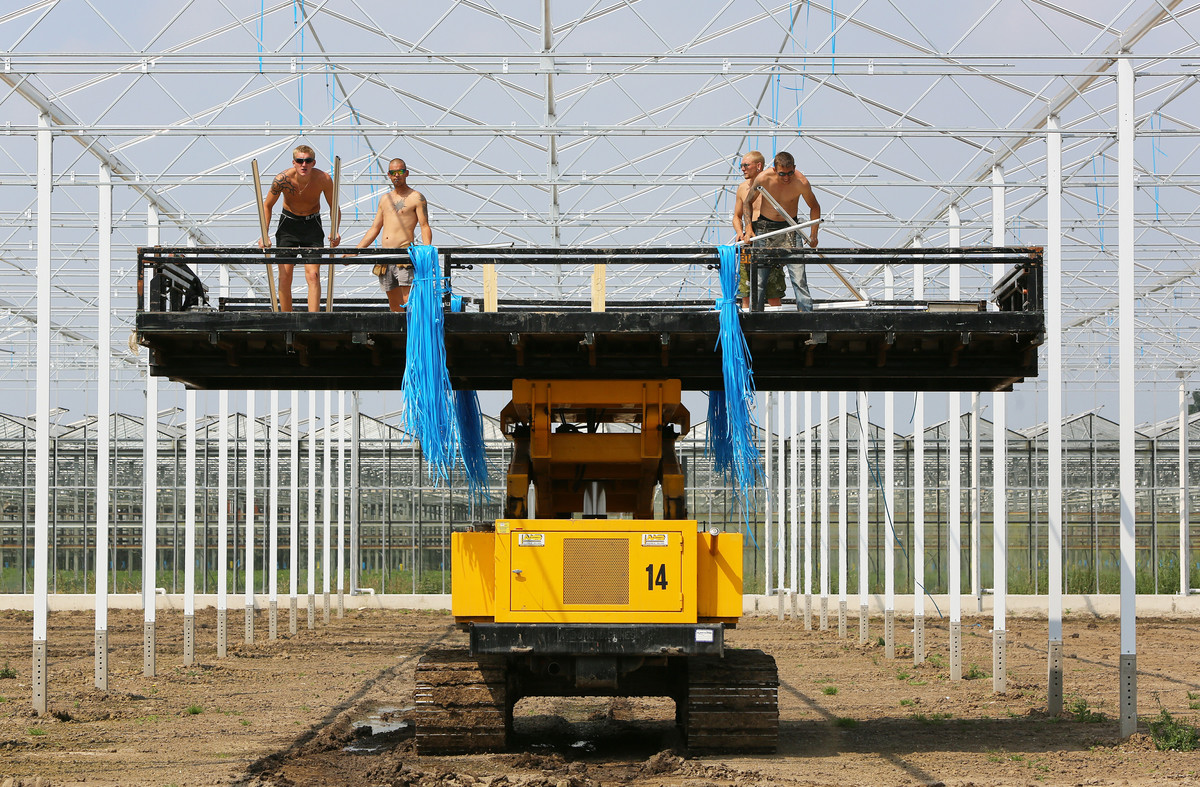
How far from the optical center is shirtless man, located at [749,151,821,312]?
12344 mm

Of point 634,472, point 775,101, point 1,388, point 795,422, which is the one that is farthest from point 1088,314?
point 1,388

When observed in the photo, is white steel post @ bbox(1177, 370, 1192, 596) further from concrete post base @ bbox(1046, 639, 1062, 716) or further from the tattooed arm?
the tattooed arm

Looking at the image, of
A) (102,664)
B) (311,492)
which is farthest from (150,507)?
(311,492)

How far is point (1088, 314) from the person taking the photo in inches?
1294

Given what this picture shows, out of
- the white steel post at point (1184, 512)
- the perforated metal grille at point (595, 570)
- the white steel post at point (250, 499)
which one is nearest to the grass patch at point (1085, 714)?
the perforated metal grille at point (595, 570)

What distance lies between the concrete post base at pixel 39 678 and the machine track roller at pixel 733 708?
6.91 meters

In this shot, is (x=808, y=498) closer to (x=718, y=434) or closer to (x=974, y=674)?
(x=974, y=674)

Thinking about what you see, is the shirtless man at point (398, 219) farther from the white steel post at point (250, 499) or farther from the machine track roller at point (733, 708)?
the white steel post at point (250, 499)

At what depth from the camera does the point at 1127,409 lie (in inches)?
512

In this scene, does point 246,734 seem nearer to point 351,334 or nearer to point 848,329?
point 351,334

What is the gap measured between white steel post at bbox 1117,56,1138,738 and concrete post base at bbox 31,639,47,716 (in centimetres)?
1071

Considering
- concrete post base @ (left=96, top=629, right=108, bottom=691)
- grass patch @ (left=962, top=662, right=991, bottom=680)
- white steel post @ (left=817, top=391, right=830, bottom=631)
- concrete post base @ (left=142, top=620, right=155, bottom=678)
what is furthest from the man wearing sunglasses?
white steel post @ (left=817, top=391, right=830, bottom=631)

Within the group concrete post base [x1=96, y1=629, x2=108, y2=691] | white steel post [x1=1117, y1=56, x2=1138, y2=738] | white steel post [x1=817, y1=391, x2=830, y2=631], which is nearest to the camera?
white steel post [x1=1117, y1=56, x2=1138, y2=738]

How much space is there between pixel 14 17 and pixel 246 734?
878 cm
